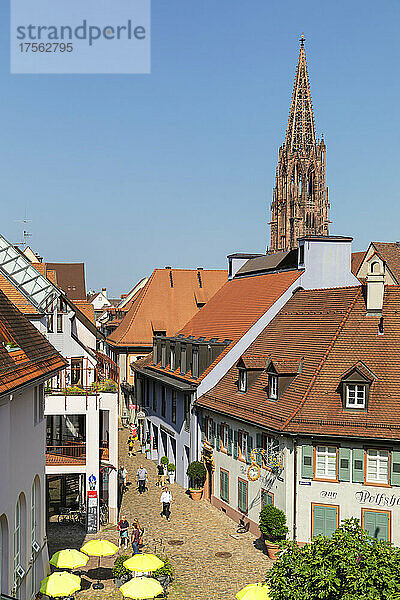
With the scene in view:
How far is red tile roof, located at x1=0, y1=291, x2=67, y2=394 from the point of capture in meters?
16.7

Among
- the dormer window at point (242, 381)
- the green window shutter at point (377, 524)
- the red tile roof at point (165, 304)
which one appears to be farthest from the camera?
the red tile roof at point (165, 304)

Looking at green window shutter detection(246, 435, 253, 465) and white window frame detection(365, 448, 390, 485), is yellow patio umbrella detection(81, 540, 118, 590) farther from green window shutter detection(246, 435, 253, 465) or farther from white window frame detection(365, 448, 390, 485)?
white window frame detection(365, 448, 390, 485)

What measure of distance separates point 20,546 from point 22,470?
195 centimetres

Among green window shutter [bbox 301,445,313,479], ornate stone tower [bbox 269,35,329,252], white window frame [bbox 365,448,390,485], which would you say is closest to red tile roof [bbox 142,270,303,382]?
green window shutter [bbox 301,445,313,479]

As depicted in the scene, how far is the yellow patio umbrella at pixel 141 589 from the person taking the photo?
22203 mm

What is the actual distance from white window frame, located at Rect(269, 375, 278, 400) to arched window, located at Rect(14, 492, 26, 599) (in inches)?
571

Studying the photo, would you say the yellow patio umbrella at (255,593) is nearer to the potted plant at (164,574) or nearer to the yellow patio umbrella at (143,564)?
the yellow patio umbrella at (143,564)

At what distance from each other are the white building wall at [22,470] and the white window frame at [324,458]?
1035cm

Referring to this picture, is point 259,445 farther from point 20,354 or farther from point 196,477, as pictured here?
point 20,354

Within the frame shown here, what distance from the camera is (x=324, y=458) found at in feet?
A: 94.3

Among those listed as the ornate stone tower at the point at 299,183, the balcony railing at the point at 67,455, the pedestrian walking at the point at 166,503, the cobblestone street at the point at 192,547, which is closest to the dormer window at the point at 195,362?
the cobblestone street at the point at 192,547

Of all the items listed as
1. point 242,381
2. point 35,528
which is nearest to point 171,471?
point 242,381

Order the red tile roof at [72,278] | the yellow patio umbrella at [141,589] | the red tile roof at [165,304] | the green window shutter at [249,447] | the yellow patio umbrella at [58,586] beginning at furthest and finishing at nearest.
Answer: the red tile roof at [72,278] < the red tile roof at [165,304] < the green window shutter at [249,447] < the yellow patio umbrella at [141,589] < the yellow patio umbrella at [58,586]

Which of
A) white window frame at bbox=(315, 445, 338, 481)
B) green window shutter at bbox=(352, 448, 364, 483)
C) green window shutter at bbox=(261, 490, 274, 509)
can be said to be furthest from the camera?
green window shutter at bbox=(261, 490, 274, 509)
